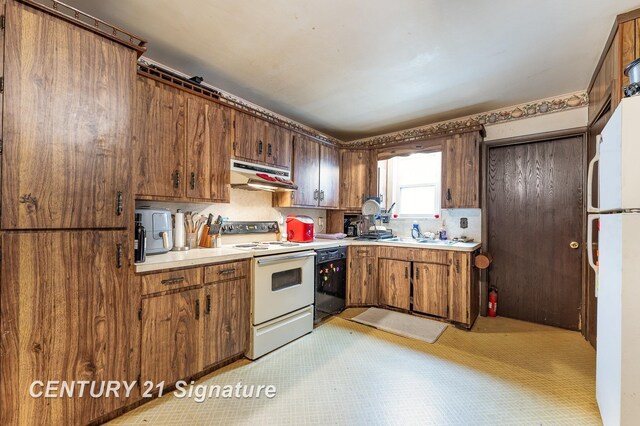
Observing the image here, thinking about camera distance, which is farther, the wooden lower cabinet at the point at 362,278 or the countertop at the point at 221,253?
the wooden lower cabinet at the point at 362,278

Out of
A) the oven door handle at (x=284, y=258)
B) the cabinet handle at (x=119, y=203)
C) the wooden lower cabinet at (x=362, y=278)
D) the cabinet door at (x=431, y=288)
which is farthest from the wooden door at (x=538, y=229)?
the cabinet handle at (x=119, y=203)

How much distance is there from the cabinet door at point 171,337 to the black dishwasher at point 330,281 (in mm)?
1340

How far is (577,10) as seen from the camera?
1.65 metres

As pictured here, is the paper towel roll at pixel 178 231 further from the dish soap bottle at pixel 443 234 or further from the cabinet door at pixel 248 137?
the dish soap bottle at pixel 443 234

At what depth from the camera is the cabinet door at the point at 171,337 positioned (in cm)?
168

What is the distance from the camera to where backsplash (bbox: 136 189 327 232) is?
252 centimetres

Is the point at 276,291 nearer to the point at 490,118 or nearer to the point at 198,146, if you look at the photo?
the point at 198,146

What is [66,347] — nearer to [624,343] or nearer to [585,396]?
[624,343]

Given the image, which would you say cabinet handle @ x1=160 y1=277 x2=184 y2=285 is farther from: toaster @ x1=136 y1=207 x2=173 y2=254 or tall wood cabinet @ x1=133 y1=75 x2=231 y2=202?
tall wood cabinet @ x1=133 y1=75 x2=231 y2=202

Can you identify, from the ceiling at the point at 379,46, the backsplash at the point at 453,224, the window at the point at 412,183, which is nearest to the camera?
the ceiling at the point at 379,46

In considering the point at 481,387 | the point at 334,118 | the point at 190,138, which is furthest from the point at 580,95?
the point at 190,138

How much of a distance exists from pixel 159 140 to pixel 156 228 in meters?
0.67

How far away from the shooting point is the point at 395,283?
3.33 meters

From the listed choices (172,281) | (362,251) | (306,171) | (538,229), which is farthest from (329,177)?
(538,229)
